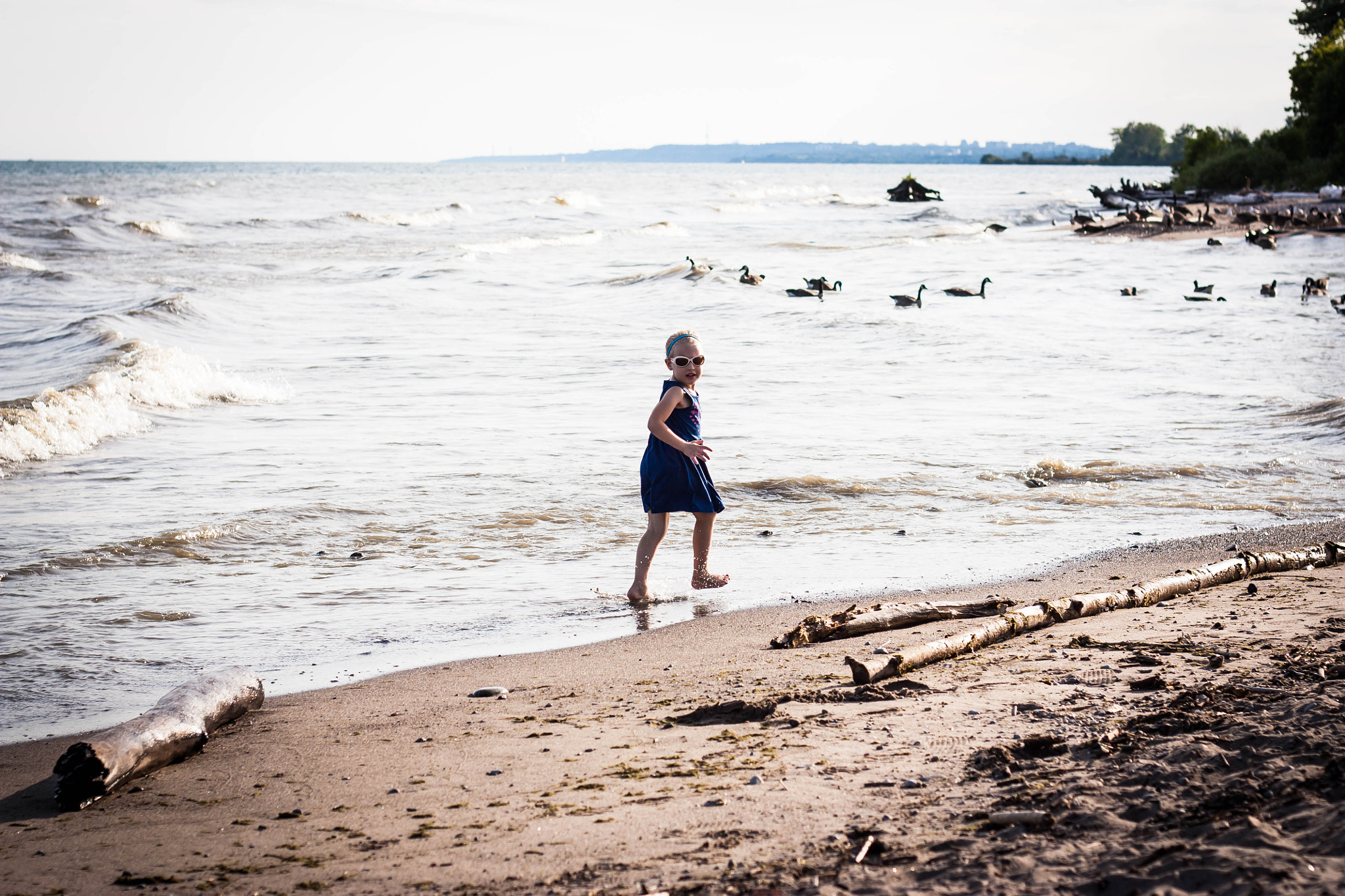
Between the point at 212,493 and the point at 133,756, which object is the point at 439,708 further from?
the point at 212,493

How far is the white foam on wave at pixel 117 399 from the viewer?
9.77 meters

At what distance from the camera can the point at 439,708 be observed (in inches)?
171

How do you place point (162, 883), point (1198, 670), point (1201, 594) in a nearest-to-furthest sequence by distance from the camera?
point (162, 883), point (1198, 670), point (1201, 594)

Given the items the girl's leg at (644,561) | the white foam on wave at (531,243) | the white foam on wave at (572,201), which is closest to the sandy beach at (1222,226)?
the white foam on wave at (531,243)

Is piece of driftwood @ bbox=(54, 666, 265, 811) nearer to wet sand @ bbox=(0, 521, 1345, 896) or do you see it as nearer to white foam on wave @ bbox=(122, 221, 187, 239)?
wet sand @ bbox=(0, 521, 1345, 896)

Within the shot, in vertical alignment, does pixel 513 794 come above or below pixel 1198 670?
below

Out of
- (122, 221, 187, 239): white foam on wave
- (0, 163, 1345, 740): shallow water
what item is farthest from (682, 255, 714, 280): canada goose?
(122, 221, 187, 239): white foam on wave

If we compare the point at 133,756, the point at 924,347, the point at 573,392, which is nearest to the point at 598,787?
the point at 133,756

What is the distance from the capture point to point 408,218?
54.6 metres

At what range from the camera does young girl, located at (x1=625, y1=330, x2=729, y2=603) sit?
6148 mm

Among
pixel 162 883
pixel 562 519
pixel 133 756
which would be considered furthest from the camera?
pixel 562 519

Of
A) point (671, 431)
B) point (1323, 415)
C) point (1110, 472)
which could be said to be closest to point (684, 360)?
point (671, 431)

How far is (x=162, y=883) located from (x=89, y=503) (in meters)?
6.06

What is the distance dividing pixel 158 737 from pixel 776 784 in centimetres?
226
